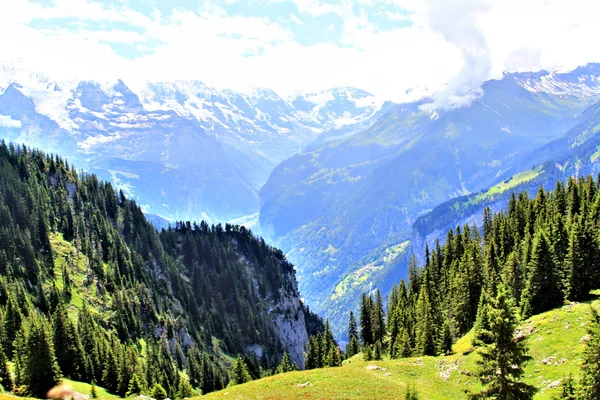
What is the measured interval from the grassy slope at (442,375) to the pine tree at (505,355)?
357 inches

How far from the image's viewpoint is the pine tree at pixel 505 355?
134ft

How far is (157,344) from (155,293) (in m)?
36.7

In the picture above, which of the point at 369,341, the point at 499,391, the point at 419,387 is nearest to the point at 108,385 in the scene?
the point at 369,341

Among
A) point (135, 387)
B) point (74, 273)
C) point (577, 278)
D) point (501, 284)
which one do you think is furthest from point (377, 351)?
point (74, 273)

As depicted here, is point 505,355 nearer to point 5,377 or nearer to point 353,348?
point 5,377

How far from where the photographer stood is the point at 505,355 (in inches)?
1614

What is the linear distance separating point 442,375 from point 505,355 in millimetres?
28486

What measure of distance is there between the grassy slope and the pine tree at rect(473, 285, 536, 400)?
9.06m

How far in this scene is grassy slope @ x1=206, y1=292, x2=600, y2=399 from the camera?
2092 inches

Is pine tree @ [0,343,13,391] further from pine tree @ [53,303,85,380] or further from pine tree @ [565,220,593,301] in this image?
pine tree @ [565,220,593,301]

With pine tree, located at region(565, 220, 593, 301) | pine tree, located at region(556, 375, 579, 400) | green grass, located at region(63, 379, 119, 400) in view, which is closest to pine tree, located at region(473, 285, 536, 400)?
pine tree, located at region(556, 375, 579, 400)

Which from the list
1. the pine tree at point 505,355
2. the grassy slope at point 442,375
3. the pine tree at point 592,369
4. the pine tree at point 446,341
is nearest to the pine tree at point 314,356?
the pine tree at point 446,341

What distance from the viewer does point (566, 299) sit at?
7375 cm

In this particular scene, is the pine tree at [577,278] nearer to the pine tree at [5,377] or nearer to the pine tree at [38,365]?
the pine tree at [38,365]
